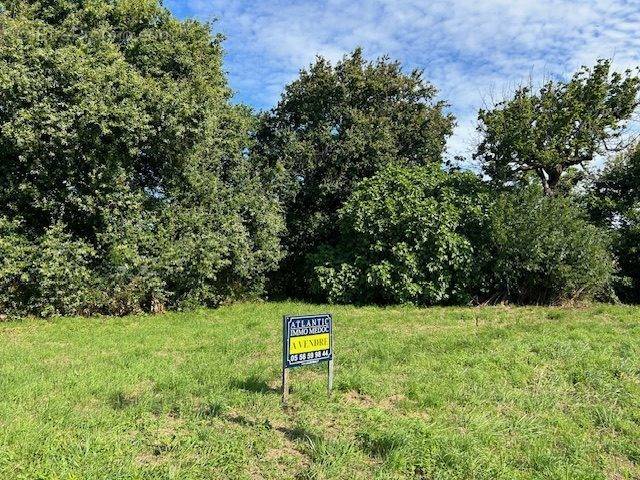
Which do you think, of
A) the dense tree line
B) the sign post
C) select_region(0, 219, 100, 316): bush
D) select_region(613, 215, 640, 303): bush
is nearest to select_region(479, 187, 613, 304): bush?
the dense tree line

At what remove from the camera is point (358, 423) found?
14.6ft

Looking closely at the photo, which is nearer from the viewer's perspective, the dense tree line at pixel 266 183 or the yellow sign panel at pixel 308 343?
the yellow sign panel at pixel 308 343

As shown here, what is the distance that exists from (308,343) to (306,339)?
2.1 inches

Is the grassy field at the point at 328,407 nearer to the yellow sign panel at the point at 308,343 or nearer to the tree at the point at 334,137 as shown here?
the yellow sign panel at the point at 308,343

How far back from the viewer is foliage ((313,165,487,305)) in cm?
1312

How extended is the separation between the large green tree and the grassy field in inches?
126

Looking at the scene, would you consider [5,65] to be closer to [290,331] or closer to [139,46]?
[139,46]

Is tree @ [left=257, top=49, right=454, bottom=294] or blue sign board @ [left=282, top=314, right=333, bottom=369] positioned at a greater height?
tree @ [left=257, top=49, right=454, bottom=294]

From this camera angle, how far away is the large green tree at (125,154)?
9859mm

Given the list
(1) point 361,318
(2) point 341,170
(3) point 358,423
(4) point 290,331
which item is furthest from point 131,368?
(2) point 341,170

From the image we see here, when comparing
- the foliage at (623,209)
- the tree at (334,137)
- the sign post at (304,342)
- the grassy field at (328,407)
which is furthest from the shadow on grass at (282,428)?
the foliage at (623,209)

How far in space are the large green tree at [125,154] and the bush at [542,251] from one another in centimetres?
636

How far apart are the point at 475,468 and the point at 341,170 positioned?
45.4 ft

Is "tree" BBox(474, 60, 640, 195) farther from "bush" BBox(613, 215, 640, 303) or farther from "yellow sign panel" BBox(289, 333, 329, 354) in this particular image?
"yellow sign panel" BBox(289, 333, 329, 354)
